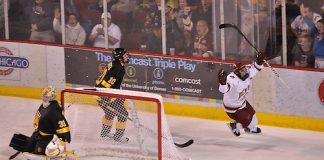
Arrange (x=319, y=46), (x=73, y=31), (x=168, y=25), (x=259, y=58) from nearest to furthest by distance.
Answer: (x=259, y=58), (x=319, y=46), (x=168, y=25), (x=73, y=31)

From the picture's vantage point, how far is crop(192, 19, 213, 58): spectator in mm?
14203

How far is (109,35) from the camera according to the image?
49.2 ft

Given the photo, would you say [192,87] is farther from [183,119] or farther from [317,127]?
[317,127]

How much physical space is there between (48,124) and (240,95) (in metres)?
2.78

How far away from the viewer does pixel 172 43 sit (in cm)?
1449

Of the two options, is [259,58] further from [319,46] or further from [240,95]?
[319,46]

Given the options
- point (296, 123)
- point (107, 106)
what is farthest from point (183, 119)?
point (107, 106)

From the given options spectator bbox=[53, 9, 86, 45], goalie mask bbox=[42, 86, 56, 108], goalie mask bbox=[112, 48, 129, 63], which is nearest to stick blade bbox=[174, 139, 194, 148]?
goalie mask bbox=[112, 48, 129, 63]

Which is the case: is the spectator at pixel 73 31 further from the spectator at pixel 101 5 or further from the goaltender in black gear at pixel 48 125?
the goaltender in black gear at pixel 48 125

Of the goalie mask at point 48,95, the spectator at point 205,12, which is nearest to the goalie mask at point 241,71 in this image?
the spectator at point 205,12

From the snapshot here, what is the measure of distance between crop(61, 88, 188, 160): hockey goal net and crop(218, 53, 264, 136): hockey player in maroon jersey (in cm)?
136

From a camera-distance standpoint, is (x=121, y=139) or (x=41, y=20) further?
(x=41, y=20)

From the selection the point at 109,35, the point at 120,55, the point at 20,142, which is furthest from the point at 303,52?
the point at 20,142

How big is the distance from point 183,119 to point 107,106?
262 cm
